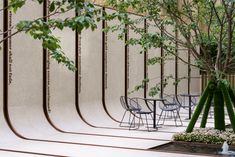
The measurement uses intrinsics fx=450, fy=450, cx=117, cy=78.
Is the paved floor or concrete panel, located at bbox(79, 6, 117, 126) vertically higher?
concrete panel, located at bbox(79, 6, 117, 126)

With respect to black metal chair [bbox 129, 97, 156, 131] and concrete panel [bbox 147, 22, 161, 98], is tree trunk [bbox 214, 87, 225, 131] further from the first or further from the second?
concrete panel [bbox 147, 22, 161, 98]

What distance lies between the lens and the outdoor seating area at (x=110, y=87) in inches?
320

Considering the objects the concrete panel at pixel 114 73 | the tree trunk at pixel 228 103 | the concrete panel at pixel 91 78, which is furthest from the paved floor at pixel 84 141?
the concrete panel at pixel 114 73

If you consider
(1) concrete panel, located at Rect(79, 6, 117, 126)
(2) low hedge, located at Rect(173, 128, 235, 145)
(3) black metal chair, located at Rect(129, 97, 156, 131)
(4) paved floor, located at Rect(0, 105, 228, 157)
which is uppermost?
(1) concrete panel, located at Rect(79, 6, 117, 126)

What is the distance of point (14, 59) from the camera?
1032cm

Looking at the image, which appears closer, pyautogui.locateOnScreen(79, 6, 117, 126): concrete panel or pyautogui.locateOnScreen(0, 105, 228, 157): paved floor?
pyautogui.locateOnScreen(0, 105, 228, 157): paved floor

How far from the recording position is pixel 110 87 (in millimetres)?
14125

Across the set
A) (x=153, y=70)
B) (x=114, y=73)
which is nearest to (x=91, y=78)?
(x=114, y=73)

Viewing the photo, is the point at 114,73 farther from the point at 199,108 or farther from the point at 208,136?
the point at 208,136

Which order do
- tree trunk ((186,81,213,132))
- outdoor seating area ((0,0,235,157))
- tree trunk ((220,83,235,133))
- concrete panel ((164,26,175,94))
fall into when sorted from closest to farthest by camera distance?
outdoor seating area ((0,0,235,157)) < tree trunk ((220,83,235,133)) < tree trunk ((186,81,213,132)) < concrete panel ((164,26,175,94))

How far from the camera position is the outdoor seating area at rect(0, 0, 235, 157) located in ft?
26.7

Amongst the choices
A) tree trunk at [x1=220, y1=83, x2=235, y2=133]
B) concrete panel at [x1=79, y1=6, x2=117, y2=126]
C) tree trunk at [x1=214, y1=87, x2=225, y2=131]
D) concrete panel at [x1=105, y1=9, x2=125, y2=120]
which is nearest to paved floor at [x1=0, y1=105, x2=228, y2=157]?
tree trunk at [x1=214, y1=87, x2=225, y2=131]

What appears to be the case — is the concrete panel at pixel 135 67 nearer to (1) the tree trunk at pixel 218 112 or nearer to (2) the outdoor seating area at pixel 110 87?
(2) the outdoor seating area at pixel 110 87

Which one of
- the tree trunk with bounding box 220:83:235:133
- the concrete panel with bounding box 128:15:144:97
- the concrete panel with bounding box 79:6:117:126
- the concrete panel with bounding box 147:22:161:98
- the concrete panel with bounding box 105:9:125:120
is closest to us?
the tree trunk with bounding box 220:83:235:133
